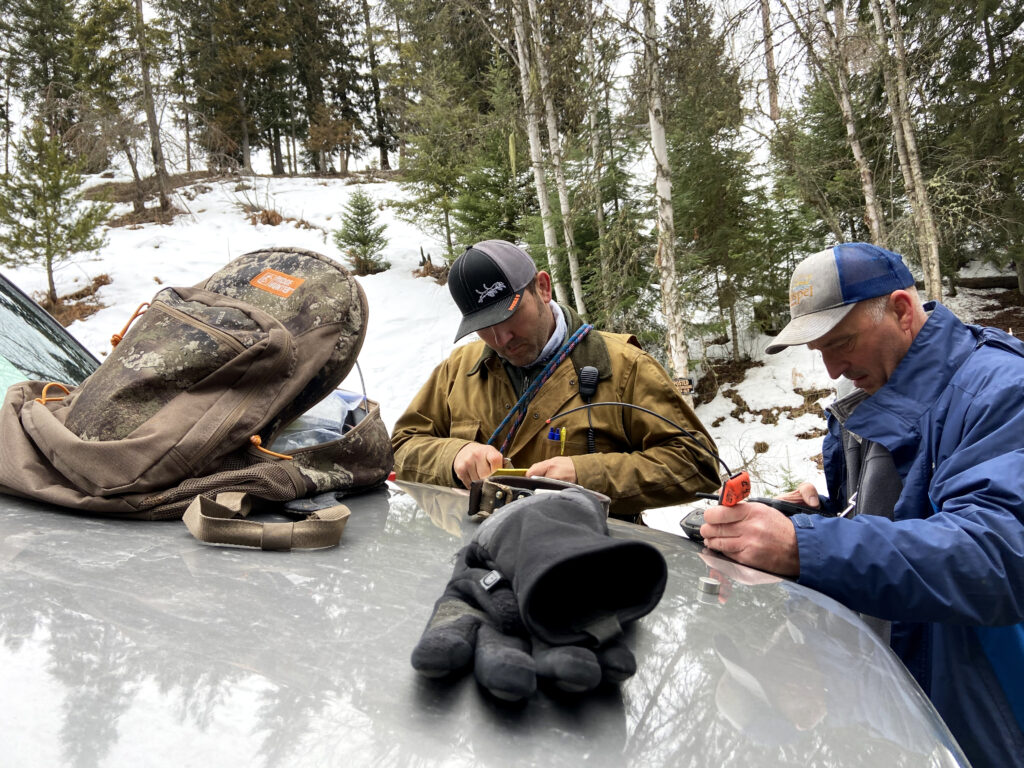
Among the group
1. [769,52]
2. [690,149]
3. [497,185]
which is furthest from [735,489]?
[497,185]

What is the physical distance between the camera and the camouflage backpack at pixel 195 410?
69.9 inches

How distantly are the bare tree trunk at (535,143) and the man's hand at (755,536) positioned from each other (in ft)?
38.5

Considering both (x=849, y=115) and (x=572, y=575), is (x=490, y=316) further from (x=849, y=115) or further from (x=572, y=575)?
(x=849, y=115)

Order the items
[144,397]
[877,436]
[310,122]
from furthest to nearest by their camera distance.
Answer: [310,122] → [877,436] → [144,397]

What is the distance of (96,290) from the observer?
19078 millimetres

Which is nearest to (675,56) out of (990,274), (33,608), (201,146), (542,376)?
(542,376)

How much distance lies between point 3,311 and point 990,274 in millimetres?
22259

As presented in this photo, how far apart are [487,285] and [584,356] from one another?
0.55 m

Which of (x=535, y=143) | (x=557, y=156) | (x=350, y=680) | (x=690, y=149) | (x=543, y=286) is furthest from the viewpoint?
(x=690, y=149)

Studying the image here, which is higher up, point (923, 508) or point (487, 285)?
point (487, 285)

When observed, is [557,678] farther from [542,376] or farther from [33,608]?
[542,376]

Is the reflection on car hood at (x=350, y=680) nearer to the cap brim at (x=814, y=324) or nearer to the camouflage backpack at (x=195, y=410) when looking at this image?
the camouflage backpack at (x=195, y=410)

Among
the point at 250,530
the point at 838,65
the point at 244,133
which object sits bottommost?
the point at 250,530

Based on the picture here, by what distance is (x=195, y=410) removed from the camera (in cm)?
185
